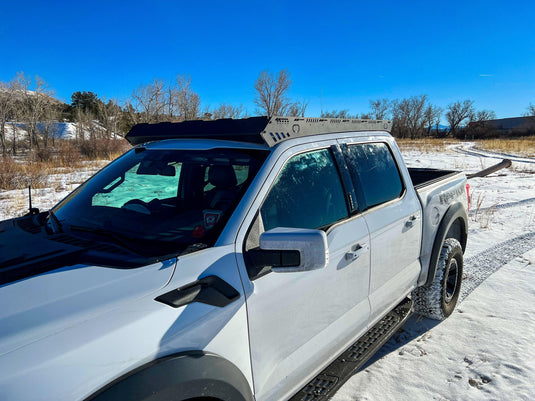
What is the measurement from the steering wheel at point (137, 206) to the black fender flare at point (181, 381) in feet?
3.37

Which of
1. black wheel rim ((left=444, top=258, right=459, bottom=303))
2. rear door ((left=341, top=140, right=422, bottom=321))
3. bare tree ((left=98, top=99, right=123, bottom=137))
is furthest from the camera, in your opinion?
bare tree ((left=98, top=99, right=123, bottom=137))

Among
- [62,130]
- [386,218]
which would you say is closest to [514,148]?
[386,218]

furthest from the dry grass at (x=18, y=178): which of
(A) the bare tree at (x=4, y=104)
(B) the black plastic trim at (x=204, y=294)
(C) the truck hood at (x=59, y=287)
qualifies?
(A) the bare tree at (x=4, y=104)

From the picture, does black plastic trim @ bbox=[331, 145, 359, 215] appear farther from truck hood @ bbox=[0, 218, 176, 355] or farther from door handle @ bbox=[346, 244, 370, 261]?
truck hood @ bbox=[0, 218, 176, 355]

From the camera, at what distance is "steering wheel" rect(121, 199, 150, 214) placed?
2117 millimetres

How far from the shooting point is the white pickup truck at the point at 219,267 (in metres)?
1.15

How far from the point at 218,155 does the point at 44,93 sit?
38611mm

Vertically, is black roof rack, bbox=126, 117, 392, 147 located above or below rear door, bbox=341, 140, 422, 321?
above

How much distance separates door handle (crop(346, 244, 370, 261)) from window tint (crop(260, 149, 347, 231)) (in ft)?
0.70

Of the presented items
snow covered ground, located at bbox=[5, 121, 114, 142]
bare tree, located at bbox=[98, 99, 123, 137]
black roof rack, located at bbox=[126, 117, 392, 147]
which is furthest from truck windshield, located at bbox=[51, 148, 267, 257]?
bare tree, located at bbox=[98, 99, 123, 137]

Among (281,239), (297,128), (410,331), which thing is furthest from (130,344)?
(410,331)

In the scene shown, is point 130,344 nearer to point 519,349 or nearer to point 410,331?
point 410,331

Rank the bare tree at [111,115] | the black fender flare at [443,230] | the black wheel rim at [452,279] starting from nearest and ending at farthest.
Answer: the black fender flare at [443,230] < the black wheel rim at [452,279] < the bare tree at [111,115]

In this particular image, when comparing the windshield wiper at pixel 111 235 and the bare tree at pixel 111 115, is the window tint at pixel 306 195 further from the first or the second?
the bare tree at pixel 111 115
